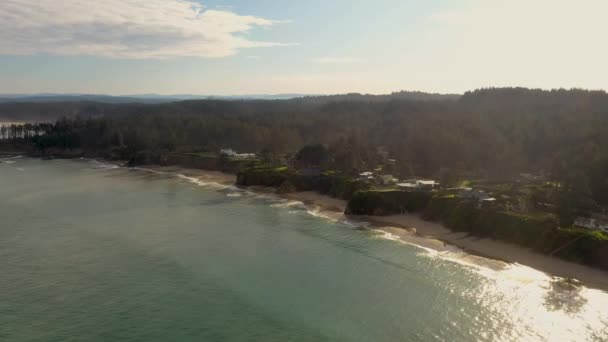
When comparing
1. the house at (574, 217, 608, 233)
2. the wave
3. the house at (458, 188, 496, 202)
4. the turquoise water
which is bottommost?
the turquoise water

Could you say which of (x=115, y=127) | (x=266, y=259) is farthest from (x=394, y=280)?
(x=115, y=127)

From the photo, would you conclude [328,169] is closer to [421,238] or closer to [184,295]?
[421,238]

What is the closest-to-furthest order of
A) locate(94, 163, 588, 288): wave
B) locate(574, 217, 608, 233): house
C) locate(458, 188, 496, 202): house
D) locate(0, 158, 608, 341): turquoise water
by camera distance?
locate(0, 158, 608, 341): turquoise water, locate(94, 163, 588, 288): wave, locate(574, 217, 608, 233): house, locate(458, 188, 496, 202): house

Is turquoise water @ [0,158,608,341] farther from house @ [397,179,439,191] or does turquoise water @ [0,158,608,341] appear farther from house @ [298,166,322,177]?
house @ [298,166,322,177]

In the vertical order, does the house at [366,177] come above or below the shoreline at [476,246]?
above

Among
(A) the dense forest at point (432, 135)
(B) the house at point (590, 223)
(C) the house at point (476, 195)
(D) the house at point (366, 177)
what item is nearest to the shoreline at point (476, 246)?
(C) the house at point (476, 195)


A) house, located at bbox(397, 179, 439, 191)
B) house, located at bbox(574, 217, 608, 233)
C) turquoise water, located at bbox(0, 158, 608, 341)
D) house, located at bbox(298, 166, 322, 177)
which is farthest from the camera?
house, located at bbox(298, 166, 322, 177)

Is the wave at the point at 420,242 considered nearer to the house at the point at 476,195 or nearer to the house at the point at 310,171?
the house at the point at 310,171

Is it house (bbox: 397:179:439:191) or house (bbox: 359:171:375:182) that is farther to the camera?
house (bbox: 359:171:375:182)

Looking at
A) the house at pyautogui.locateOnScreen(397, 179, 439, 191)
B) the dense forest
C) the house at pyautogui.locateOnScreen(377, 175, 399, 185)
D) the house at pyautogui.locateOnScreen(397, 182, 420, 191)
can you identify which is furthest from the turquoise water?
the dense forest
